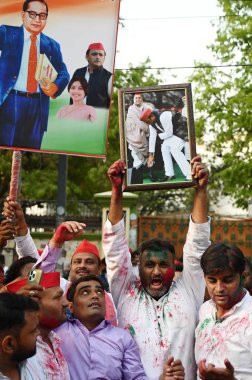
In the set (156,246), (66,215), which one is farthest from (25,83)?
(66,215)

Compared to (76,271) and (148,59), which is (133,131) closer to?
(76,271)

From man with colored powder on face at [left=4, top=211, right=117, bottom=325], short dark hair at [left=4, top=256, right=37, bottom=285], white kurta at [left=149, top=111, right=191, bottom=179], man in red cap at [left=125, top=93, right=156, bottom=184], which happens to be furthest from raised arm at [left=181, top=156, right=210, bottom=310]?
short dark hair at [left=4, top=256, right=37, bottom=285]

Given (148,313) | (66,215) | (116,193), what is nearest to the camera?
(148,313)

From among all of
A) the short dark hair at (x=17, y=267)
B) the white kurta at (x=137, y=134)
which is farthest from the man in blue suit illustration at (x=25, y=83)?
the white kurta at (x=137, y=134)

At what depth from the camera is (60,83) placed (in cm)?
530

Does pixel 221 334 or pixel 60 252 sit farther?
pixel 60 252

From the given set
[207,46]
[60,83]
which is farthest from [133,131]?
[207,46]

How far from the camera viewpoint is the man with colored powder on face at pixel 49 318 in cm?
352

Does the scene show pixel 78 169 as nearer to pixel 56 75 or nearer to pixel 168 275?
pixel 56 75

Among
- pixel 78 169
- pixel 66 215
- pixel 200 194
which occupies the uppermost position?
pixel 78 169

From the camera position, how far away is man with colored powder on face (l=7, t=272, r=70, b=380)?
3518 millimetres

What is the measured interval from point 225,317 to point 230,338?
0.16 meters

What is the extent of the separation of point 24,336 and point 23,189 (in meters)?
17.2

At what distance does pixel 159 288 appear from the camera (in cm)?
423
